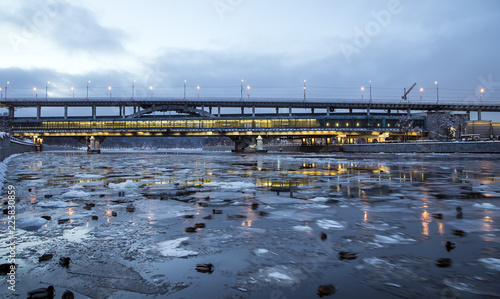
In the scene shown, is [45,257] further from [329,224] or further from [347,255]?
[329,224]

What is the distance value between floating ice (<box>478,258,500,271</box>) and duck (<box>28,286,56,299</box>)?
3706 millimetres

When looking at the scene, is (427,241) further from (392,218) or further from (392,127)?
(392,127)

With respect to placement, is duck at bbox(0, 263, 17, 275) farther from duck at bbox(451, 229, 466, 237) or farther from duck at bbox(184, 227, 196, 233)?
duck at bbox(451, 229, 466, 237)

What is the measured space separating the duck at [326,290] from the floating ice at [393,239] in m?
1.43

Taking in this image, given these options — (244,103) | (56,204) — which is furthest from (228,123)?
(56,204)

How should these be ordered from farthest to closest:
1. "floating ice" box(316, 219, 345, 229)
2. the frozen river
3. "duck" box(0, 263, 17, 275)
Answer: "floating ice" box(316, 219, 345, 229), "duck" box(0, 263, 17, 275), the frozen river

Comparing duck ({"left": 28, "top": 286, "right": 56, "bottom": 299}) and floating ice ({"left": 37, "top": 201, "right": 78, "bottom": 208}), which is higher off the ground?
floating ice ({"left": 37, "top": 201, "right": 78, "bottom": 208})

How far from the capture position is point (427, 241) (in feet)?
11.2

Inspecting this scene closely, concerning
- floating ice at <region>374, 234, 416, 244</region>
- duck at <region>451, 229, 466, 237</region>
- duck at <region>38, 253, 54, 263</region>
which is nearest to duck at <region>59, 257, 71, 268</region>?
duck at <region>38, 253, 54, 263</region>

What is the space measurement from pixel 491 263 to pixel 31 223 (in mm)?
5735

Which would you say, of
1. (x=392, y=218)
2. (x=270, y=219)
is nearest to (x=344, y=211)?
(x=392, y=218)

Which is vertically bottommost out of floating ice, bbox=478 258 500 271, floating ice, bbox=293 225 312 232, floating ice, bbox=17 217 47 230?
floating ice, bbox=478 258 500 271

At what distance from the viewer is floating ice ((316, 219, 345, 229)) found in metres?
4.07

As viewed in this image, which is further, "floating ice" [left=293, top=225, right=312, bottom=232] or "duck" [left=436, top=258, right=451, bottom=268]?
"floating ice" [left=293, top=225, right=312, bottom=232]
